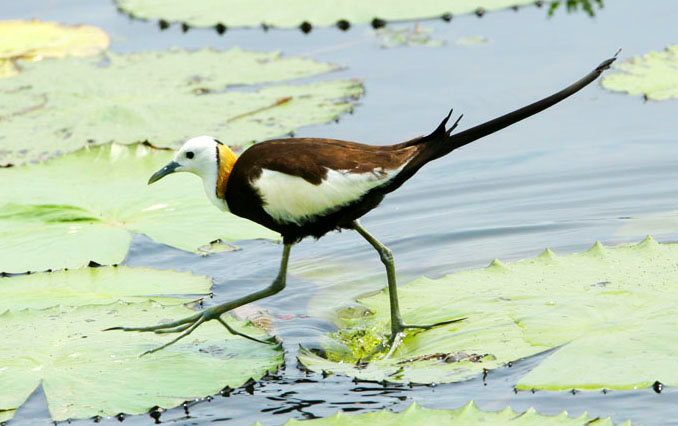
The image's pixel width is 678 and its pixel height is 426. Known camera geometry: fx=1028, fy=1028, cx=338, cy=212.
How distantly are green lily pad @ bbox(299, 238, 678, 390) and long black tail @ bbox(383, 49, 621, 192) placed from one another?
2.04 feet

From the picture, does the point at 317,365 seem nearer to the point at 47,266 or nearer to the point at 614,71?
the point at 47,266

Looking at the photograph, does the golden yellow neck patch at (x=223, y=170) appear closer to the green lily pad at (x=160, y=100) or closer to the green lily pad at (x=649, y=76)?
the green lily pad at (x=160, y=100)

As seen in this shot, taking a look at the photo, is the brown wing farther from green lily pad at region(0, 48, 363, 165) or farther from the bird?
green lily pad at region(0, 48, 363, 165)

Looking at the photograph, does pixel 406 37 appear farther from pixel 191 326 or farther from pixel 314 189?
pixel 191 326

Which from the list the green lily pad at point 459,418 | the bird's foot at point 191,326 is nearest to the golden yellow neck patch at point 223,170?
the bird's foot at point 191,326

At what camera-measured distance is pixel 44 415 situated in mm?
3670

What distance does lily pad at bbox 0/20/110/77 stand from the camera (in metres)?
7.92

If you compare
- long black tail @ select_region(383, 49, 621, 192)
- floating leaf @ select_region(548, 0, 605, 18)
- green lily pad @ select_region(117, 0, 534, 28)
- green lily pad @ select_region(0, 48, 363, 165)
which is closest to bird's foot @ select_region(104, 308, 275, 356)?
long black tail @ select_region(383, 49, 621, 192)

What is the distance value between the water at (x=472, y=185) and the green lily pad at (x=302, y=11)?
211mm

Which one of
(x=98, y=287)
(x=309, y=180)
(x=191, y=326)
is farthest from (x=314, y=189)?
(x=98, y=287)

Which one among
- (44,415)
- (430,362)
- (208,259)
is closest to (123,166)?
(208,259)

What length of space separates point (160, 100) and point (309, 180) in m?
3.25

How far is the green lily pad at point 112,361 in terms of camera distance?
3.53 m

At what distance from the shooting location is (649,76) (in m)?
6.54
